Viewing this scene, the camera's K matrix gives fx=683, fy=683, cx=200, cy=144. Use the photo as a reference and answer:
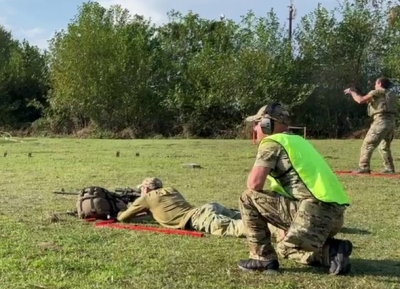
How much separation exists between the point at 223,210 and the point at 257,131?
6.33ft

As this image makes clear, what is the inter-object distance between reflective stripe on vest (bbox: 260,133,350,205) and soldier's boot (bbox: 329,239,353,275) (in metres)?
0.34

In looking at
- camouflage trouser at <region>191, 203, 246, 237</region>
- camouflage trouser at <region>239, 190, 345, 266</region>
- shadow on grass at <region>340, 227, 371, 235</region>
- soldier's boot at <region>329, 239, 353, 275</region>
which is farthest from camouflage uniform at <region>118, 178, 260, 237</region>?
soldier's boot at <region>329, 239, 353, 275</region>

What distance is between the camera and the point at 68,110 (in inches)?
1549

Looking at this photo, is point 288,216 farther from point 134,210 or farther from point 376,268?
point 134,210

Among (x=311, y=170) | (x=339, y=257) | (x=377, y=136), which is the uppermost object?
(x=377, y=136)

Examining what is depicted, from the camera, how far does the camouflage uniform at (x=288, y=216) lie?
5.11 m

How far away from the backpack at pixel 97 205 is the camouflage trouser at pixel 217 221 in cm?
109

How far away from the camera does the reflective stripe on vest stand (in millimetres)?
5113

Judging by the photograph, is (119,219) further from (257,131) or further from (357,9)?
(357,9)

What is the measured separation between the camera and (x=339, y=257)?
5172 mm

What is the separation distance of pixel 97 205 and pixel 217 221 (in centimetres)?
148

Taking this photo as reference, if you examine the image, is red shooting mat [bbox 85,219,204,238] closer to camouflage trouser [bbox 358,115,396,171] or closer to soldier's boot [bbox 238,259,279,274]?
soldier's boot [bbox 238,259,279,274]

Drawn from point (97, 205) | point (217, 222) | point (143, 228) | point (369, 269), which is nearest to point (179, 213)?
point (143, 228)

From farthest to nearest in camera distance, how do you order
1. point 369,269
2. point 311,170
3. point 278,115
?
1. point 369,269
2. point 278,115
3. point 311,170
